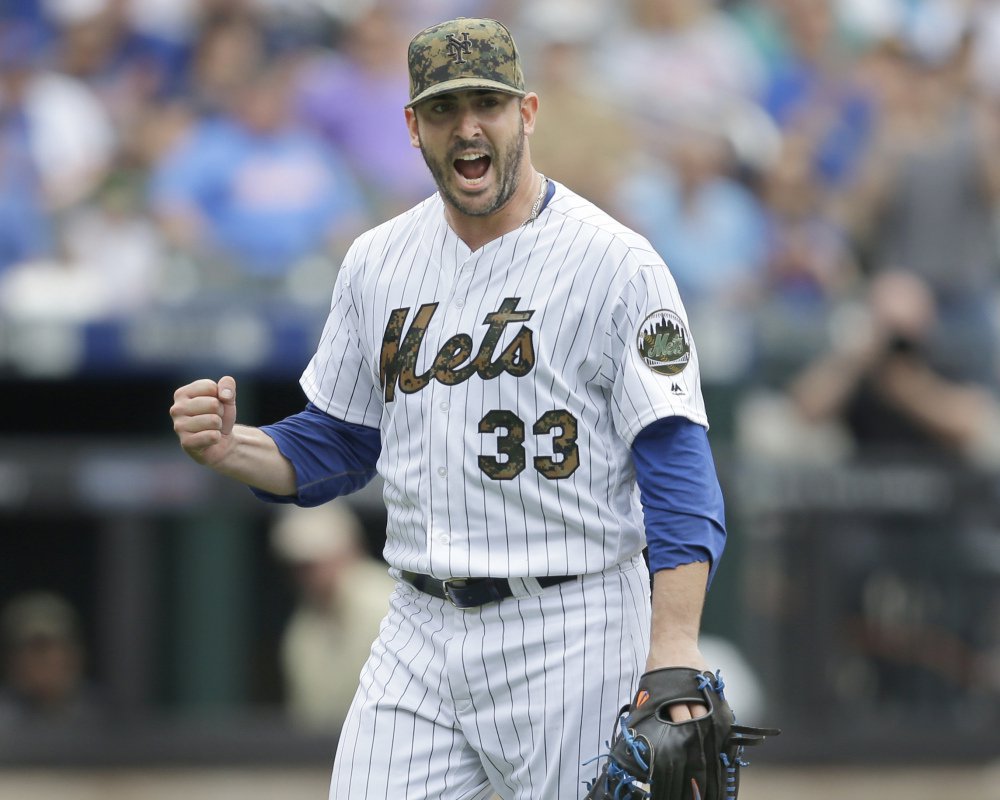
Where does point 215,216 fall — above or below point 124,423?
above

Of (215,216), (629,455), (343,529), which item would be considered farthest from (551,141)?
(629,455)

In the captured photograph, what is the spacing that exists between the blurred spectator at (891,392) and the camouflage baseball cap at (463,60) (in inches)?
150

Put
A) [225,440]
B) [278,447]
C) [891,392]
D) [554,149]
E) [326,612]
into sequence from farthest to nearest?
[554,149]
[891,392]
[326,612]
[278,447]
[225,440]

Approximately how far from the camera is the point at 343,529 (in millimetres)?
6594

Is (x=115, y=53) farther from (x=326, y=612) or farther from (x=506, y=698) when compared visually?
(x=506, y=698)

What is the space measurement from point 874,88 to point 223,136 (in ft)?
10.7

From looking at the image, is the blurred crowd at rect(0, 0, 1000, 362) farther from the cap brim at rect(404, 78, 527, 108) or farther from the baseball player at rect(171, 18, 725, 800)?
the cap brim at rect(404, 78, 527, 108)

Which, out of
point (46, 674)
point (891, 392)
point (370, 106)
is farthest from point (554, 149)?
point (46, 674)

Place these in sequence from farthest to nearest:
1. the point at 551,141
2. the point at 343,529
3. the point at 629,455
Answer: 1. the point at 551,141
2. the point at 343,529
3. the point at 629,455

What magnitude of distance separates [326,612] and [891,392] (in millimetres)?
2345

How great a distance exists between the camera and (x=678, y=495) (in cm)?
303

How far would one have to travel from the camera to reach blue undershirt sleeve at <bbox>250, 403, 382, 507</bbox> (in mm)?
3527

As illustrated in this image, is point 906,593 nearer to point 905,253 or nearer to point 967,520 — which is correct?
point 967,520

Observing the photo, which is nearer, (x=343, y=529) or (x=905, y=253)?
(x=343, y=529)
